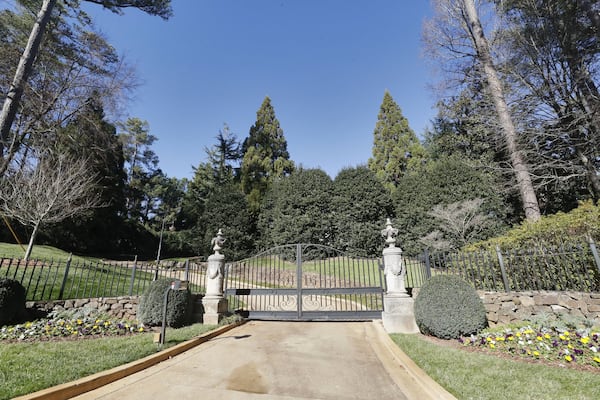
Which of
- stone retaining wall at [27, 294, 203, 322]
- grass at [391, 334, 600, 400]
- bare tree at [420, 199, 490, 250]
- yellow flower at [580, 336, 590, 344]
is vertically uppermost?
bare tree at [420, 199, 490, 250]

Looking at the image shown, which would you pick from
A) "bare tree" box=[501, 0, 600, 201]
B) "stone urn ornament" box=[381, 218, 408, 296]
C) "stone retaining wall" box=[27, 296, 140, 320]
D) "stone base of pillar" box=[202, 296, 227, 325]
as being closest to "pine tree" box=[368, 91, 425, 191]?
"bare tree" box=[501, 0, 600, 201]

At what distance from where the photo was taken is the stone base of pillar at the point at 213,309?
639 centimetres

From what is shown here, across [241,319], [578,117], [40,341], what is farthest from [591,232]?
[40,341]

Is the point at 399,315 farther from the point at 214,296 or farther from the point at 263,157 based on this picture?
the point at 263,157

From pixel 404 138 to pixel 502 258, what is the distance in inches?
717

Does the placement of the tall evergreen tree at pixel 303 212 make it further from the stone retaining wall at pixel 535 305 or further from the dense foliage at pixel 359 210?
the stone retaining wall at pixel 535 305

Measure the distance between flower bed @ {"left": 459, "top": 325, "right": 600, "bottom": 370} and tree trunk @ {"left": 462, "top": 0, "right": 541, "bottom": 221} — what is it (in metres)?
6.65

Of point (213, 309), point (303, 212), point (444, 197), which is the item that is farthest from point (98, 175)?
point (444, 197)

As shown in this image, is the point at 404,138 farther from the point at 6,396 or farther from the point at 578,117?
the point at 6,396

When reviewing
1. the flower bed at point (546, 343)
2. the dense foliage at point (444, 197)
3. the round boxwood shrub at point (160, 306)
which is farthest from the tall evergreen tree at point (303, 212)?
the flower bed at point (546, 343)

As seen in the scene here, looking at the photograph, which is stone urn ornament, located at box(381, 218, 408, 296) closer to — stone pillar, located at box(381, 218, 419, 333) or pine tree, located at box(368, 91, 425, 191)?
stone pillar, located at box(381, 218, 419, 333)

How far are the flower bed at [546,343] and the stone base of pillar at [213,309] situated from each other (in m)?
5.14

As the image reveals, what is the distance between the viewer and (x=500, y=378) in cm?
315

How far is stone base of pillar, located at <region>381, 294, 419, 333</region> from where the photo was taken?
577cm
